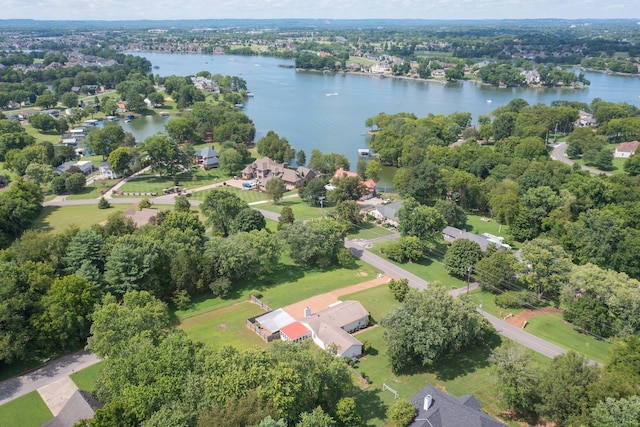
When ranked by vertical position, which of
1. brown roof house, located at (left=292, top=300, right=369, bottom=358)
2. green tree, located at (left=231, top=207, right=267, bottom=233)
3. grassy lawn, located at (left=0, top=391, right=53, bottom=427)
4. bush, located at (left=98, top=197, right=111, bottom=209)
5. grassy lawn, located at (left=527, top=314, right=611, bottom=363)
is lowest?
bush, located at (left=98, top=197, right=111, bottom=209)

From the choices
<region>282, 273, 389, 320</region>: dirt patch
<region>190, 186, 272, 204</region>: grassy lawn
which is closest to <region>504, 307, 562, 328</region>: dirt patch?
<region>282, 273, 389, 320</region>: dirt patch

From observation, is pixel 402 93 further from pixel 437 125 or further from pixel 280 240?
pixel 280 240

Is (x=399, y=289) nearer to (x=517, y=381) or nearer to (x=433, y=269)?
(x=433, y=269)

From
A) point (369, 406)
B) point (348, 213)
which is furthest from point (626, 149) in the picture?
point (369, 406)

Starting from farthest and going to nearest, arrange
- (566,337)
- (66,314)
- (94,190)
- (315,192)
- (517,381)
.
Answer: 1. (94,190)
2. (315,192)
3. (566,337)
4. (66,314)
5. (517,381)

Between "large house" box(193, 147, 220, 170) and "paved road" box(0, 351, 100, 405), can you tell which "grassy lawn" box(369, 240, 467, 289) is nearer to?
"paved road" box(0, 351, 100, 405)
